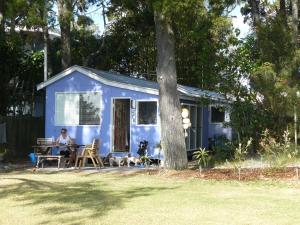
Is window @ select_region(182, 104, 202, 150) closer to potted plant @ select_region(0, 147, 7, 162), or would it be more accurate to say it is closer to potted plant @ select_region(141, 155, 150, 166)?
potted plant @ select_region(141, 155, 150, 166)

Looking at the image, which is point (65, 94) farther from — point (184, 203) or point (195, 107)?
point (184, 203)

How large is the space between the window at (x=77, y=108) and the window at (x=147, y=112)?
151 centimetres

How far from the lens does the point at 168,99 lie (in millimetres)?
15789

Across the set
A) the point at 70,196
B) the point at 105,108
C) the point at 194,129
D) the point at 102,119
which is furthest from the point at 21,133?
the point at 70,196

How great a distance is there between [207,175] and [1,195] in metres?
5.70

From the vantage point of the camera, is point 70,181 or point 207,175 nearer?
point 70,181

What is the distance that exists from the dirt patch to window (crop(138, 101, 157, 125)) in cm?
354

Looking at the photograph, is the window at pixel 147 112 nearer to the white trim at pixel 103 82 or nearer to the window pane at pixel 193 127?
the white trim at pixel 103 82

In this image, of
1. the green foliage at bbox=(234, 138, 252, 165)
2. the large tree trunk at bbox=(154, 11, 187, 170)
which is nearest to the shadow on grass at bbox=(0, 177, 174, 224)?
the large tree trunk at bbox=(154, 11, 187, 170)

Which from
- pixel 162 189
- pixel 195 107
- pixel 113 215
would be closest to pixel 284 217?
pixel 113 215

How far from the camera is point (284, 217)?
8672 mm

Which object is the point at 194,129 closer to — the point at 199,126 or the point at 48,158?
the point at 199,126

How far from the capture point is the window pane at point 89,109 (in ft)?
64.7

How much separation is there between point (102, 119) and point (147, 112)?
1609 mm
